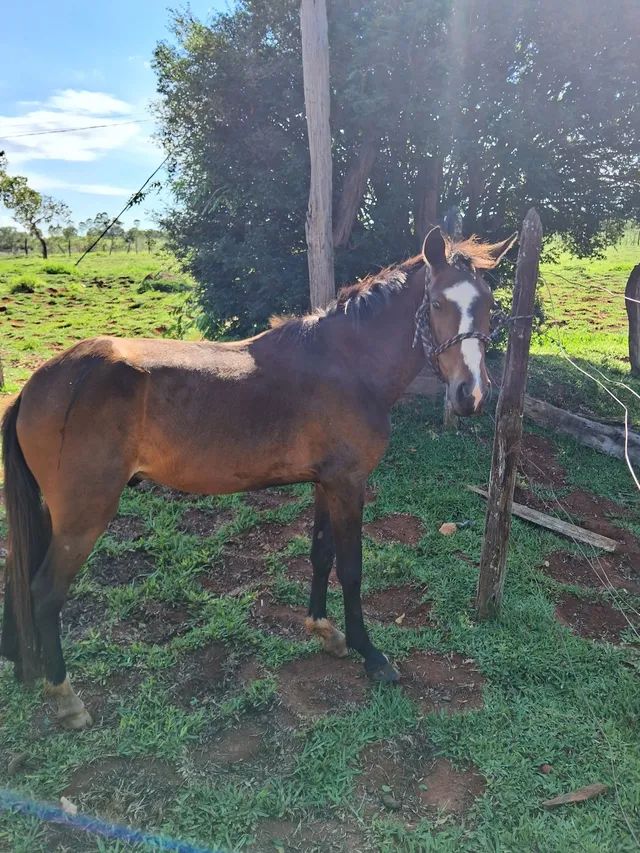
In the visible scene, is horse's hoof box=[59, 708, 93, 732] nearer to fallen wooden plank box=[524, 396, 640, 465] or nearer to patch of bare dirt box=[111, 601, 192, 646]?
patch of bare dirt box=[111, 601, 192, 646]

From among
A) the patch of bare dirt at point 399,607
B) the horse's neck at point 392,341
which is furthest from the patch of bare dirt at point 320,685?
the horse's neck at point 392,341

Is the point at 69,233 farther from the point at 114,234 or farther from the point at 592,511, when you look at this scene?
the point at 592,511

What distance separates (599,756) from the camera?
2.55 m

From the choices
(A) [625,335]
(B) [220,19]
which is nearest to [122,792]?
(B) [220,19]

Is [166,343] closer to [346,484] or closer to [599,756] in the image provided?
[346,484]

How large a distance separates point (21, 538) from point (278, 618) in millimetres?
1629

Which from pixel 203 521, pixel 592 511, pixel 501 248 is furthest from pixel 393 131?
pixel 203 521

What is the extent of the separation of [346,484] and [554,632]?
169 centimetres

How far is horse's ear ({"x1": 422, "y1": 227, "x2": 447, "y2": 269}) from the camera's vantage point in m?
2.74

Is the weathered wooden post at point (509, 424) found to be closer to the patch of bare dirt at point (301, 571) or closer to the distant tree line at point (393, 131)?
the patch of bare dirt at point (301, 571)

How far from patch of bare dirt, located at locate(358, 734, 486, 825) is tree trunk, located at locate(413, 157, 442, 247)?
589 cm

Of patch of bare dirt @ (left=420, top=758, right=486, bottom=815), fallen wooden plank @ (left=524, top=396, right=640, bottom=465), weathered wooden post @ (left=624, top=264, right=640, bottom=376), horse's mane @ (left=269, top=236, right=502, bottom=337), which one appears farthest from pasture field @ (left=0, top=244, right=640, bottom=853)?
weathered wooden post @ (left=624, top=264, right=640, bottom=376)

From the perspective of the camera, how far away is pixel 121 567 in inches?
159

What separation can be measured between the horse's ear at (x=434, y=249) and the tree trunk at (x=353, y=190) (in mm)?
4218
